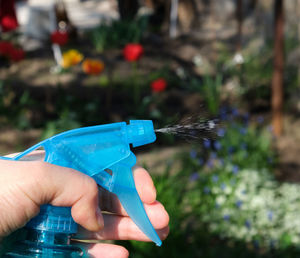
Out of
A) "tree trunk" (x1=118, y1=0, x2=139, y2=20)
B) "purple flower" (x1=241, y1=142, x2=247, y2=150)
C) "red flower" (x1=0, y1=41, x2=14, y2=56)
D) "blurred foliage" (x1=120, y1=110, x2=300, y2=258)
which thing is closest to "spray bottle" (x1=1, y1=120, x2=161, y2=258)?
"blurred foliage" (x1=120, y1=110, x2=300, y2=258)

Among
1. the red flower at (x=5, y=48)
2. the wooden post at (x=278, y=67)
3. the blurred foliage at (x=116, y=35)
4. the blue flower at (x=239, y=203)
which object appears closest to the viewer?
the blue flower at (x=239, y=203)

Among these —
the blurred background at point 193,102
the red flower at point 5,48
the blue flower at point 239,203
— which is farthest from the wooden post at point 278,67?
the red flower at point 5,48

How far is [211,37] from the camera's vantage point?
7.28m

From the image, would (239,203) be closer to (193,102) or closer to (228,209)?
(228,209)

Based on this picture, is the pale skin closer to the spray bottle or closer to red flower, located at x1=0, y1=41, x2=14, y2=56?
the spray bottle

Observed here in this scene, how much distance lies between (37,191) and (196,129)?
0.34m

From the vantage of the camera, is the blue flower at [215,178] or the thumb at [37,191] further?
the blue flower at [215,178]

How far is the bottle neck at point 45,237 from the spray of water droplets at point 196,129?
12.2 inches

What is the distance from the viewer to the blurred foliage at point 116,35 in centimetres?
585

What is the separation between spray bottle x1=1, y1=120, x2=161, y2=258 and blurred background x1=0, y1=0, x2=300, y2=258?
12 centimetres

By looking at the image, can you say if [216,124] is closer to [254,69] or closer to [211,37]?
[254,69]

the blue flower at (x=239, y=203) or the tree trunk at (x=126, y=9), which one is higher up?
the tree trunk at (x=126, y=9)

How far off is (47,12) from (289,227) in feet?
21.4

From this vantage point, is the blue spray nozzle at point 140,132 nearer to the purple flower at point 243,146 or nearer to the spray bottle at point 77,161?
the spray bottle at point 77,161
